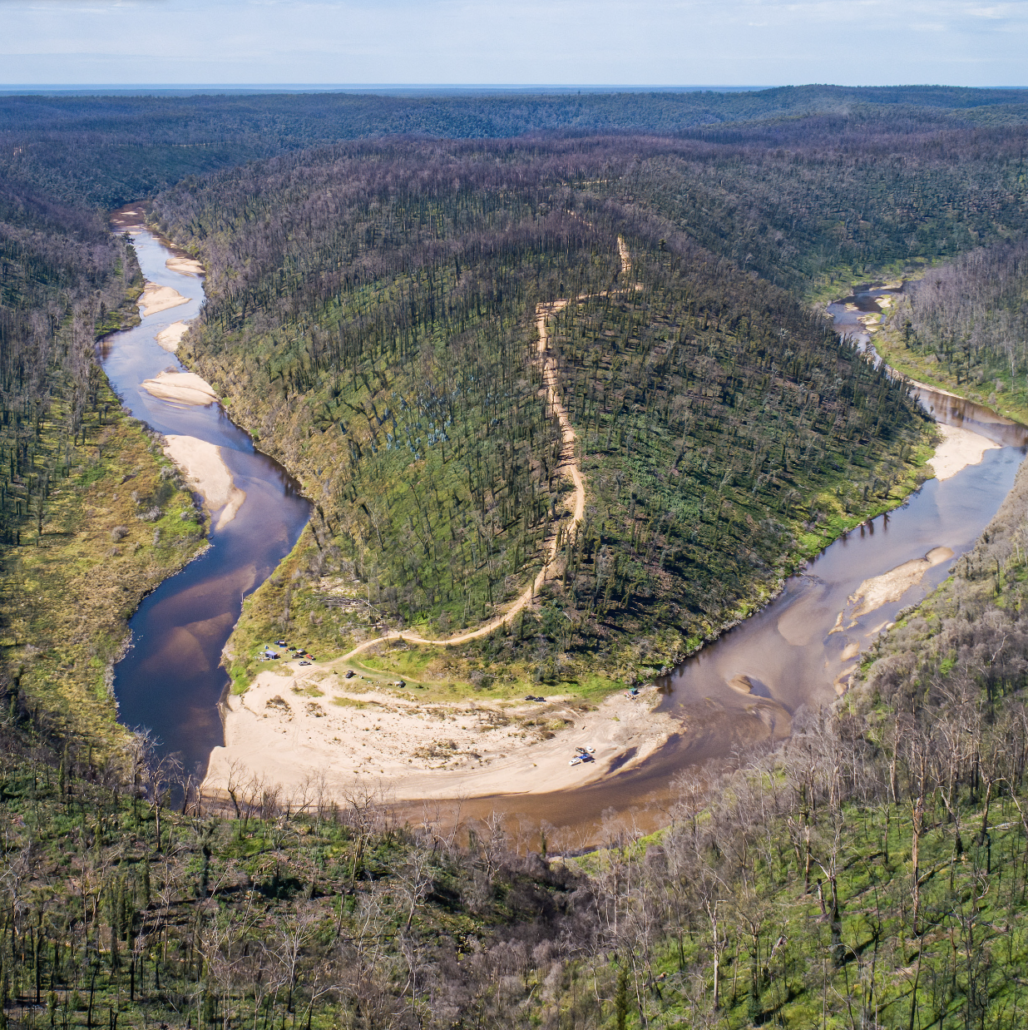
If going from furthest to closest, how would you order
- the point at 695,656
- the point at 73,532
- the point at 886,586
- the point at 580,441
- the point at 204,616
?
the point at 580,441, the point at 73,532, the point at 886,586, the point at 204,616, the point at 695,656

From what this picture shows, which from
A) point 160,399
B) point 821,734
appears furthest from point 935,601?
point 160,399

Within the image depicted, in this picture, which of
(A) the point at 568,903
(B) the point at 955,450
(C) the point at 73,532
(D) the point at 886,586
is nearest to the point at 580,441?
(D) the point at 886,586

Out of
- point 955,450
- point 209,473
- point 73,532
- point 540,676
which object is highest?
point 955,450

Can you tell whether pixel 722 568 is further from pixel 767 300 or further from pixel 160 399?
pixel 160 399

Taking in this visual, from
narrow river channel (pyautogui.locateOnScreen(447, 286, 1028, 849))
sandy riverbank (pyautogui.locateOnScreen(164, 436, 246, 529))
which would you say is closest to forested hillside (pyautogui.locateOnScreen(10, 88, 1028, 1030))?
narrow river channel (pyautogui.locateOnScreen(447, 286, 1028, 849))

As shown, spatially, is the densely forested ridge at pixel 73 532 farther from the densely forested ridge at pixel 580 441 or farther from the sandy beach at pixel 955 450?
the sandy beach at pixel 955 450

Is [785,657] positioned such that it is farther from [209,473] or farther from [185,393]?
[185,393]

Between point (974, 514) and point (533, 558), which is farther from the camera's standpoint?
point (974, 514)

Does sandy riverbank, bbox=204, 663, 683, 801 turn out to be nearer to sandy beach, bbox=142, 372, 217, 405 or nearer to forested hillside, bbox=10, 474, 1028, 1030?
forested hillside, bbox=10, 474, 1028, 1030
